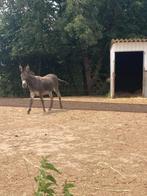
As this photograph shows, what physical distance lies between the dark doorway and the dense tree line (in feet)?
2.65

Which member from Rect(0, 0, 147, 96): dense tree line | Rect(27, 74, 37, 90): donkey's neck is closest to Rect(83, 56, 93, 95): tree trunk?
Rect(0, 0, 147, 96): dense tree line

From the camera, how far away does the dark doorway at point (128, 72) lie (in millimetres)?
23328

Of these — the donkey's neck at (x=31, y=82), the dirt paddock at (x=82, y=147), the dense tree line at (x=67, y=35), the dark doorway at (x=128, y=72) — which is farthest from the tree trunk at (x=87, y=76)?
the dirt paddock at (x=82, y=147)

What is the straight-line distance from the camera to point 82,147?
7.86 m

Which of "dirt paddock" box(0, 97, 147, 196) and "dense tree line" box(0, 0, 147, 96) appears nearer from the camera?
"dirt paddock" box(0, 97, 147, 196)

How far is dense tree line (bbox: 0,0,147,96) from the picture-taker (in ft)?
69.5

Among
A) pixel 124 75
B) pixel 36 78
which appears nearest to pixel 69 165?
pixel 36 78

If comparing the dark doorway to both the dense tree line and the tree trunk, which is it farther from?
the tree trunk

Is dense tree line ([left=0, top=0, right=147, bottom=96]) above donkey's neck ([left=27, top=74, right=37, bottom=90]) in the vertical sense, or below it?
above

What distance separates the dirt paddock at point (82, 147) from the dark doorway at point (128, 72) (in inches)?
421

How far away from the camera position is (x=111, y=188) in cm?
554

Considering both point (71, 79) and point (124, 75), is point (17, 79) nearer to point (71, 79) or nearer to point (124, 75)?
point (71, 79)

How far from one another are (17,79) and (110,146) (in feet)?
57.0

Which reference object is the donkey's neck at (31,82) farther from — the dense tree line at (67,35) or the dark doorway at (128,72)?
the dark doorway at (128,72)
